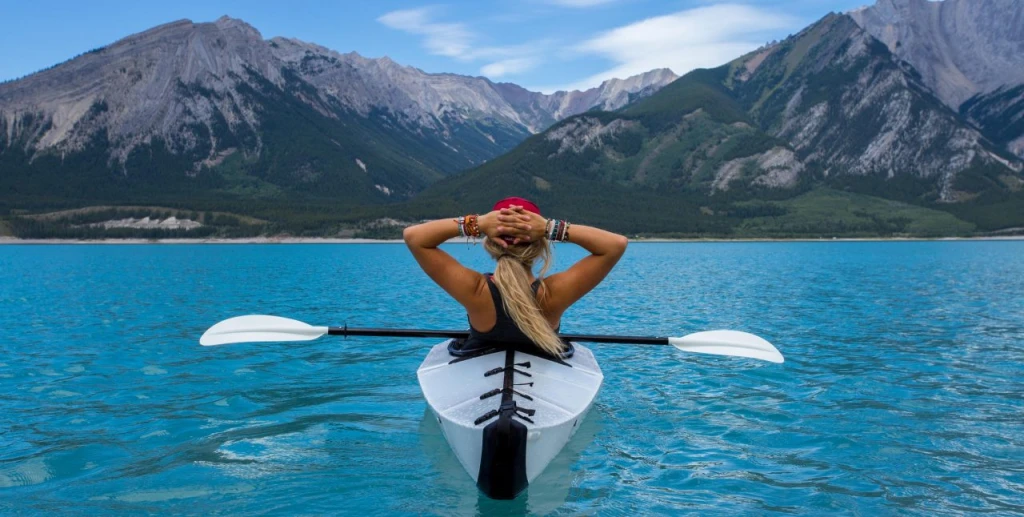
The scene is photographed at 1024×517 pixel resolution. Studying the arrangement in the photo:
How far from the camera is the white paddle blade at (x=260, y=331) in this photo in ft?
45.4

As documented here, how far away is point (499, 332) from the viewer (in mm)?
10391

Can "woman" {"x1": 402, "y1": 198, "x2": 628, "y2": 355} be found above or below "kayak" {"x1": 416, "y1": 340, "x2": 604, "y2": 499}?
above

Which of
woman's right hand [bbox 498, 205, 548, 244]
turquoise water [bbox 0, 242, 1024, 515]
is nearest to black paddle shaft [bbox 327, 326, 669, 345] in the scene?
turquoise water [bbox 0, 242, 1024, 515]

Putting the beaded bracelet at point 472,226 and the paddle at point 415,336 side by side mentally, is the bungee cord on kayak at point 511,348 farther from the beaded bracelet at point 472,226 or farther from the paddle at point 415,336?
the paddle at point 415,336

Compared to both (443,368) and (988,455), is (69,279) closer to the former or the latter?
(443,368)

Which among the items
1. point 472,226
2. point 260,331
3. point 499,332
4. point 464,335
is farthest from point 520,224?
point 260,331

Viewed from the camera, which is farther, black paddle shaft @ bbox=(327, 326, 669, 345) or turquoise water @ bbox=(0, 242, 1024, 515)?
black paddle shaft @ bbox=(327, 326, 669, 345)

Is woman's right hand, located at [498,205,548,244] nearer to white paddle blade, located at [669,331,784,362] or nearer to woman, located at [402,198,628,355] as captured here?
woman, located at [402,198,628,355]

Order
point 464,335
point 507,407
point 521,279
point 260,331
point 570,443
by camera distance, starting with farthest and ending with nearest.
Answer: point 260,331 < point 464,335 < point 570,443 < point 521,279 < point 507,407

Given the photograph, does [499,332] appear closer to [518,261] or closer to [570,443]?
[518,261]

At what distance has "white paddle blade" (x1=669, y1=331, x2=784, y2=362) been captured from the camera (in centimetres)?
1352

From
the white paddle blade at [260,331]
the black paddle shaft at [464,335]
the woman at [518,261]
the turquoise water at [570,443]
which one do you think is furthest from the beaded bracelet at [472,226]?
the white paddle blade at [260,331]

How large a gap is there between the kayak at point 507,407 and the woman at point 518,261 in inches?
30.6

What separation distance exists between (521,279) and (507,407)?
63.5 inches
